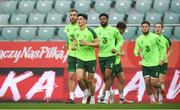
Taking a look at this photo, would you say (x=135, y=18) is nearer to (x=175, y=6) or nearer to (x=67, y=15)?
(x=175, y=6)

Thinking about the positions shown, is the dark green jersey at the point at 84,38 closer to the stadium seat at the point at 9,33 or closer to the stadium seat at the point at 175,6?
the stadium seat at the point at 9,33

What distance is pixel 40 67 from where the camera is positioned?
19266 mm

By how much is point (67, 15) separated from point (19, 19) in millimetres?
1539

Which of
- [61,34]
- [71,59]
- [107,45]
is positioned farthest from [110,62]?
[61,34]

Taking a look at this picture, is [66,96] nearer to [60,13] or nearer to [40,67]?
[40,67]

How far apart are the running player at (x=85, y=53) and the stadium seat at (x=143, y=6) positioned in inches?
190

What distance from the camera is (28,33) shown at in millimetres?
20828

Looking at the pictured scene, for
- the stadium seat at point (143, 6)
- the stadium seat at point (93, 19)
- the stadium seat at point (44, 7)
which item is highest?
the stadium seat at point (44, 7)

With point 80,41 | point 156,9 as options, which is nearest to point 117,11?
point 156,9

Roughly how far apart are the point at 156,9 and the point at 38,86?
4625 mm

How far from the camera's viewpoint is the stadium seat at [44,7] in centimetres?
2273

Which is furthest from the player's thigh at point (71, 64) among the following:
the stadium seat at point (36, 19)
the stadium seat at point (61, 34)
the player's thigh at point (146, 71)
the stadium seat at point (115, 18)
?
the stadium seat at point (36, 19)

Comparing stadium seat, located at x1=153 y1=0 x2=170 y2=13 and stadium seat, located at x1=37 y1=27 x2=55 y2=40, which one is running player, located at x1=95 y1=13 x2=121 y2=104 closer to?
stadium seat, located at x1=37 y1=27 x2=55 y2=40

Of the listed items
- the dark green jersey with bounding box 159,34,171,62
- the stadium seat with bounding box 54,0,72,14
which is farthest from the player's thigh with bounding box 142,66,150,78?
the stadium seat with bounding box 54,0,72,14
